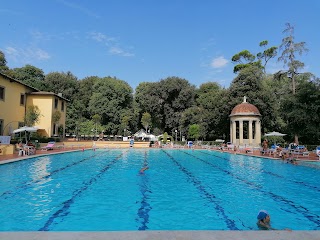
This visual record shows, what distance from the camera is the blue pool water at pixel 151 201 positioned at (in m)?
5.57

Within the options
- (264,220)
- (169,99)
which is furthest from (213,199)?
(169,99)

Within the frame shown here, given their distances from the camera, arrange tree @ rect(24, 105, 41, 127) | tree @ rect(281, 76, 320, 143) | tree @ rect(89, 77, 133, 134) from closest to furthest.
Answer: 1. tree @ rect(281, 76, 320, 143)
2. tree @ rect(24, 105, 41, 127)
3. tree @ rect(89, 77, 133, 134)

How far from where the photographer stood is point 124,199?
751 cm

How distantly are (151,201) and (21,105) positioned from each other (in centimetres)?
2394

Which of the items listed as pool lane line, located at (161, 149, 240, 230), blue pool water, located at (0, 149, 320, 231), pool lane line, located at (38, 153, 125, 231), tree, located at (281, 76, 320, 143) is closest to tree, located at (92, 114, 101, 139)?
tree, located at (281, 76, 320, 143)

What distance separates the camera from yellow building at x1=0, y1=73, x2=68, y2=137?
2344cm

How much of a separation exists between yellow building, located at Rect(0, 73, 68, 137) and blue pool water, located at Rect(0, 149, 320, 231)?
13747 millimetres

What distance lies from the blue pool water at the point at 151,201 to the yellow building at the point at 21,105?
541 inches

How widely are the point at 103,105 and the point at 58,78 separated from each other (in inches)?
375
